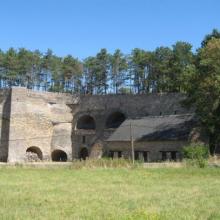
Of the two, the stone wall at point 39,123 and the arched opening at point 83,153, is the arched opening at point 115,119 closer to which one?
the arched opening at point 83,153

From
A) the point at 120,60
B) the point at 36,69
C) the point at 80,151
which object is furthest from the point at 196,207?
the point at 36,69

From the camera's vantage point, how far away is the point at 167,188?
14.2m

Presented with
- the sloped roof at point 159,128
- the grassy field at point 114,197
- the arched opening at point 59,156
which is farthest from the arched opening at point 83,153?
the grassy field at point 114,197

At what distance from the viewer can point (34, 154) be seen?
4469cm

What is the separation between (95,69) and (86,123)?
1213 centimetres

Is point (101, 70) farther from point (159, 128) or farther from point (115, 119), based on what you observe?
point (159, 128)

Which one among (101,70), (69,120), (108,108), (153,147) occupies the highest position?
(101,70)

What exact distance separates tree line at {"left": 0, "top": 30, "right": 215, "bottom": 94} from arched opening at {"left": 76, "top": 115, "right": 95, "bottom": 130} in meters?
9.29

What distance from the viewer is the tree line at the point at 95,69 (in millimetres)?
52656

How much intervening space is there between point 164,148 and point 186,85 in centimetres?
523

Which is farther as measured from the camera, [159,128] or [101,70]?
[101,70]

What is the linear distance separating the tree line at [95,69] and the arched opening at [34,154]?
15849 mm

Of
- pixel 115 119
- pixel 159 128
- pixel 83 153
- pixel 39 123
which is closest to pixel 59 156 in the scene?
pixel 83 153

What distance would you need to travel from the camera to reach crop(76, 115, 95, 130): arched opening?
47.2m
